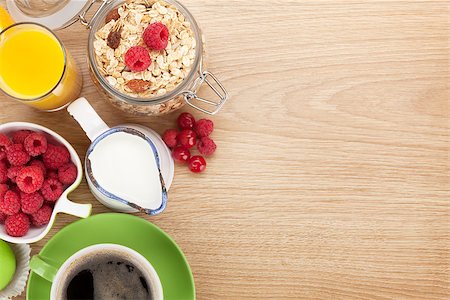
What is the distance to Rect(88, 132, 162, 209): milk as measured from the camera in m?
1.05

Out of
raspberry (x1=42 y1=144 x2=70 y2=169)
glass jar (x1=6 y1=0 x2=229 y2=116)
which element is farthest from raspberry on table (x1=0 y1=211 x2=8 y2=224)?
glass jar (x1=6 y1=0 x2=229 y2=116)

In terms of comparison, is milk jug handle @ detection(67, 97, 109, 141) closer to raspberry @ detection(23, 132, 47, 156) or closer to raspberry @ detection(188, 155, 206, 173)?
raspberry @ detection(23, 132, 47, 156)

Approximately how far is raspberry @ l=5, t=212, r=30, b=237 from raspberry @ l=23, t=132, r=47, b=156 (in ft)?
0.35

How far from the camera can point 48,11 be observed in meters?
1.19

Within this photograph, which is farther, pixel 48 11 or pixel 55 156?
pixel 48 11

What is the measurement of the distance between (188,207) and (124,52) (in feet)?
1.03

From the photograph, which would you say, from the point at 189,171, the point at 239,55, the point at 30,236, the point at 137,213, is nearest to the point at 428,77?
the point at 239,55

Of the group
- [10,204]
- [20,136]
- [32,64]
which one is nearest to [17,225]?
[10,204]

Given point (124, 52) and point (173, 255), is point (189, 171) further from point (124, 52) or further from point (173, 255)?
point (124, 52)

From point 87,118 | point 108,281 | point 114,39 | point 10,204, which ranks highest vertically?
point 114,39

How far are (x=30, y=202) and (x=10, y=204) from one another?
32mm

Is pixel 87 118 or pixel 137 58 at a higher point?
pixel 137 58

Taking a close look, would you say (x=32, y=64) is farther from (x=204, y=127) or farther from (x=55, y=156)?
(x=204, y=127)

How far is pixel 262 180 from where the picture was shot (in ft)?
3.83
